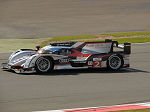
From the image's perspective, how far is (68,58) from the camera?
1349 cm

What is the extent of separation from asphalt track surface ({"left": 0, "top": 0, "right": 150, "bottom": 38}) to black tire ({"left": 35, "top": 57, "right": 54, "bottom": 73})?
486 inches

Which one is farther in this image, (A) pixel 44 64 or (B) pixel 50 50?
(B) pixel 50 50

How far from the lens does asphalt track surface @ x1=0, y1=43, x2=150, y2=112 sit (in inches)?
348

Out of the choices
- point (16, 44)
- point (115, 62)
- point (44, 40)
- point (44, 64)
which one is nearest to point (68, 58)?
point (44, 64)

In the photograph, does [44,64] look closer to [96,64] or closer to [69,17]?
[96,64]

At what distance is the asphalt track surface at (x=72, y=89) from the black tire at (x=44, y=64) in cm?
30

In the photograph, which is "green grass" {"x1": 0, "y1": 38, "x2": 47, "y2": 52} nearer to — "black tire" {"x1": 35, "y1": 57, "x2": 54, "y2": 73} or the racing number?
"black tire" {"x1": 35, "y1": 57, "x2": 54, "y2": 73}

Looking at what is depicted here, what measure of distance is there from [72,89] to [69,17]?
24.4 metres

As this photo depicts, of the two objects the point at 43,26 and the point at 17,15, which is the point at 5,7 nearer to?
the point at 17,15

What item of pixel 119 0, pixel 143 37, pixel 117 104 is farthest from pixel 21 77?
pixel 119 0

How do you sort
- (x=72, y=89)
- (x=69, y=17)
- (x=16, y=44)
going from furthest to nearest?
(x=69, y=17) < (x=16, y=44) < (x=72, y=89)

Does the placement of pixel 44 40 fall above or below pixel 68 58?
above

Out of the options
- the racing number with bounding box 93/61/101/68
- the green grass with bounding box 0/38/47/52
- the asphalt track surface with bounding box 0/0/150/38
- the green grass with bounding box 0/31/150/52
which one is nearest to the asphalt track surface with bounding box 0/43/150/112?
the racing number with bounding box 93/61/101/68

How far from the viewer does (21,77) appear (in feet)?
40.3
